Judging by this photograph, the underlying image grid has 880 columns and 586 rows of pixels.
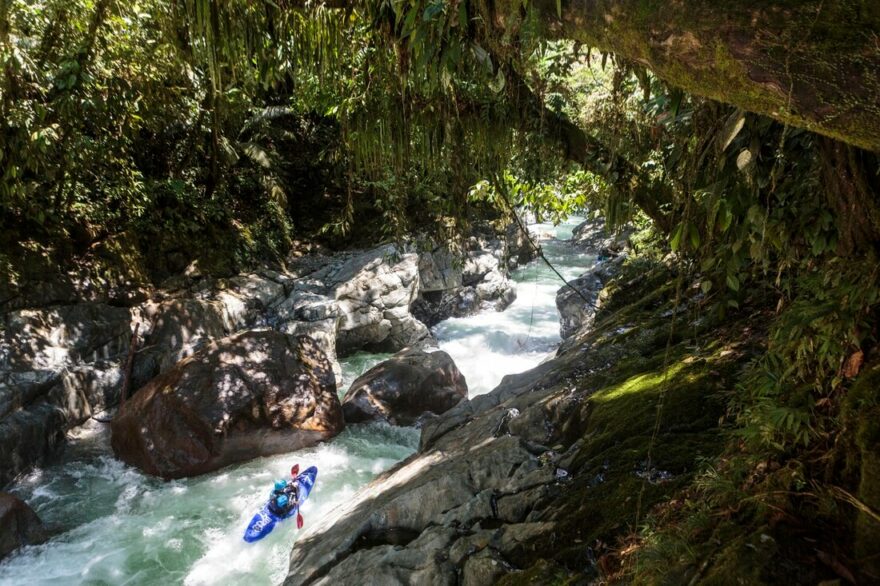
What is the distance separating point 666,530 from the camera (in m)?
2.15

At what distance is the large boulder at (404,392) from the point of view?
830 cm

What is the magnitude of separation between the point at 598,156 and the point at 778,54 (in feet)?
10.4

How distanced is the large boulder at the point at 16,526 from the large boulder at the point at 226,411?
1.33m

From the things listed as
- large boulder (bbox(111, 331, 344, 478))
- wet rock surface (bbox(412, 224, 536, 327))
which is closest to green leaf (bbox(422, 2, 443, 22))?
large boulder (bbox(111, 331, 344, 478))

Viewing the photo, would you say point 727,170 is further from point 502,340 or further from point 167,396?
point 502,340

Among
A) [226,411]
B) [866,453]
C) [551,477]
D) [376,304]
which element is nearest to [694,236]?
[866,453]

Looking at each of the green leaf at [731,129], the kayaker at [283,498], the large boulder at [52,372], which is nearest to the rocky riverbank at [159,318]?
the large boulder at [52,372]

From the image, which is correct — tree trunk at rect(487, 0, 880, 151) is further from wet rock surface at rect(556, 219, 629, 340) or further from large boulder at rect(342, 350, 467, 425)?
wet rock surface at rect(556, 219, 629, 340)

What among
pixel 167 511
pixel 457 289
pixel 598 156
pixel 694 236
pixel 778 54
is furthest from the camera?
pixel 457 289

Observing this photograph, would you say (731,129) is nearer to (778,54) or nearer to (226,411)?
(778,54)

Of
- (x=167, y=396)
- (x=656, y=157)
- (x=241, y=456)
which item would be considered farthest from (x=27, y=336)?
(x=656, y=157)

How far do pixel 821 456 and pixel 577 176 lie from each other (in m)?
3.71

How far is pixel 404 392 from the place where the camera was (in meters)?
8.38

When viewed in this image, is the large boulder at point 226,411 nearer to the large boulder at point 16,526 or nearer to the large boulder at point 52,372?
the large boulder at point 52,372
